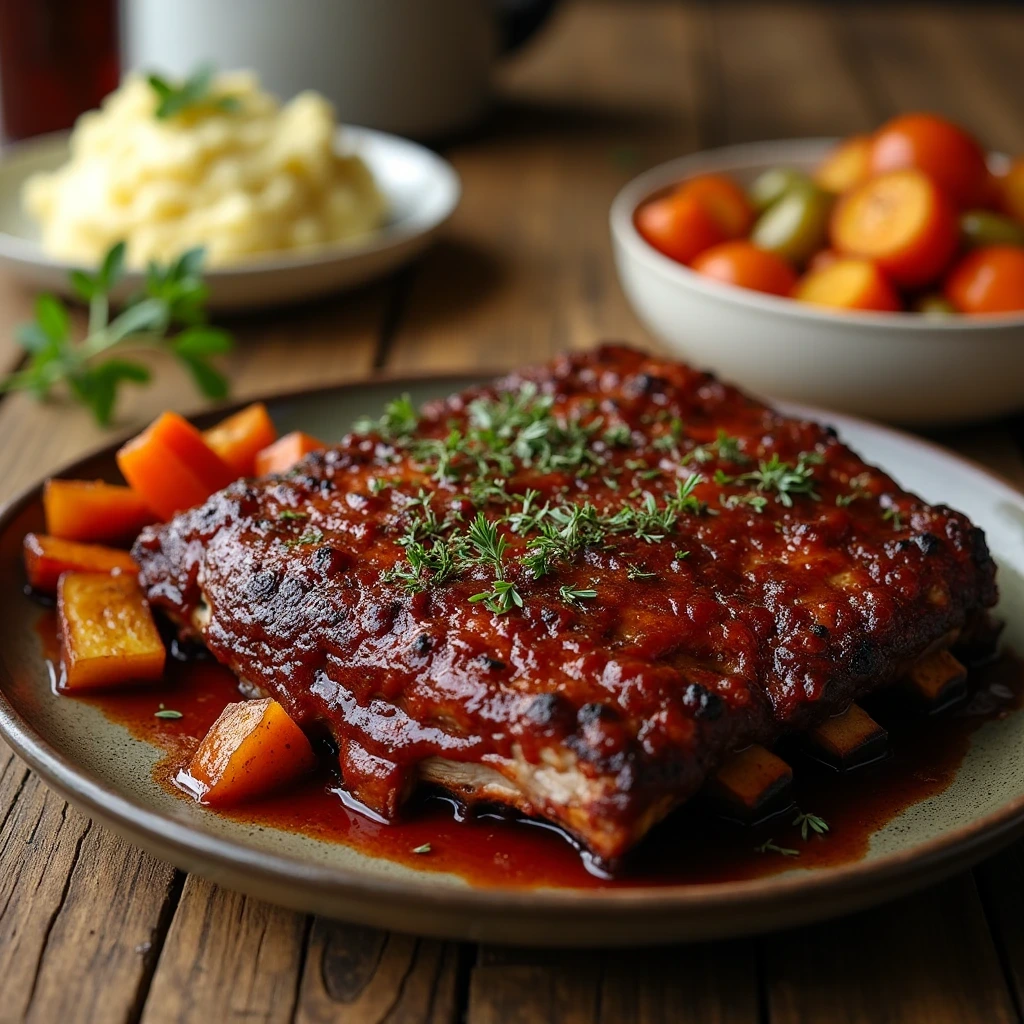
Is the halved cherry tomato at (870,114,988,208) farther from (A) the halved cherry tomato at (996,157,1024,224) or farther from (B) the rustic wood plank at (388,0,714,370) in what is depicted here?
(B) the rustic wood plank at (388,0,714,370)

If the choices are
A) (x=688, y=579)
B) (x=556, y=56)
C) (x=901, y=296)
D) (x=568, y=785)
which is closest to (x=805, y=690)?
(x=688, y=579)

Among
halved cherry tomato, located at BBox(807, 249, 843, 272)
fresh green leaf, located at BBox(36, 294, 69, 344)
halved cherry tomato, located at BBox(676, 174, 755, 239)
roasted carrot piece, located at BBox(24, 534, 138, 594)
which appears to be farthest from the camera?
halved cherry tomato, located at BBox(676, 174, 755, 239)

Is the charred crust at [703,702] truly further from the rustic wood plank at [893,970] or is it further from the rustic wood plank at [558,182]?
the rustic wood plank at [558,182]

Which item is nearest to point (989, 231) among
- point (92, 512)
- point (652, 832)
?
point (652, 832)

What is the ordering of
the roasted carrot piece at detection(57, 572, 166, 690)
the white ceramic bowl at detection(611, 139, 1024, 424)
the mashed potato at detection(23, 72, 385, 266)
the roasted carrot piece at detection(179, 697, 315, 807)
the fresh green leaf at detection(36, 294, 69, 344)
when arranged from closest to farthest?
the roasted carrot piece at detection(179, 697, 315, 807), the roasted carrot piece at detection(57, 572, 166, 690), the white ceramic bowl at detection(611, 139, 1024, 424), the fresh green leaf at detection(36, 294, 69, 344), the mashed potato at detection(23, 72, 385, 266)

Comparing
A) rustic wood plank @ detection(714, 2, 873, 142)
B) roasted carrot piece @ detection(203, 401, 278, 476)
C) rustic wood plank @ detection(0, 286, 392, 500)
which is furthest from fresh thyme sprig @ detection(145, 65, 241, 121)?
rustic wood plank @ detection(714, 2, 873, 142)

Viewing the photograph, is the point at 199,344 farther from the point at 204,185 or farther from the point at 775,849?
the point at 775,849
